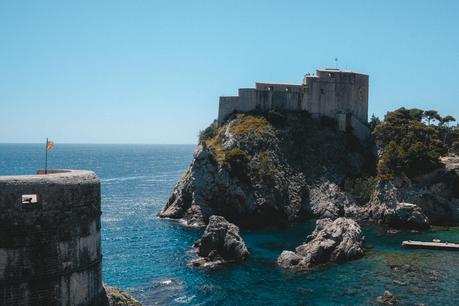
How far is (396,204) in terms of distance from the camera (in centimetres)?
7244

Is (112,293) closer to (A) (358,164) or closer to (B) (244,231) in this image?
(B) (244,231)

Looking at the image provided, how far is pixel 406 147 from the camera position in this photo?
256 feet

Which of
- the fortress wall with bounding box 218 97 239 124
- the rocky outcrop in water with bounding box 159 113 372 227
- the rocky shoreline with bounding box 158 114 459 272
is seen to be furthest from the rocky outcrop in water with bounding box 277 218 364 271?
the fortress wall with bounding box 218 97 239 124

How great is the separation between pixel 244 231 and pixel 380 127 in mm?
33310

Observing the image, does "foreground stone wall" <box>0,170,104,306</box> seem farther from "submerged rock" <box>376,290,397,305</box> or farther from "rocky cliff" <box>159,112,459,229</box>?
"rocky cliff" <box>159,112,459,229</box>

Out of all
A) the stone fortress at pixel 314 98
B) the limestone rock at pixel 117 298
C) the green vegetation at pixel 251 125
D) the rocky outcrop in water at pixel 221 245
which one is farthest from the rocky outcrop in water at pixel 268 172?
the limestone rock at pixel 117 298

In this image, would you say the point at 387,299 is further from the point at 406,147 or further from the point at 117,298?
the point at 406,147

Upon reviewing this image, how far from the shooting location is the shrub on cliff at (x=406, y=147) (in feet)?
245

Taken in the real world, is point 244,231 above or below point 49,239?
below

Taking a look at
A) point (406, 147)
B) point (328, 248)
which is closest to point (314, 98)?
point (406, 147)

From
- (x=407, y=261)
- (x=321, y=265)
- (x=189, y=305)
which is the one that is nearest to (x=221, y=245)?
(x=321, y=265)

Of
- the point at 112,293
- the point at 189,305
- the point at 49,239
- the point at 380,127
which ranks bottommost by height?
the point at 189,305

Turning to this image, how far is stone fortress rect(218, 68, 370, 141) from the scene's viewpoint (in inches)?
3647

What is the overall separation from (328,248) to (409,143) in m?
32.8
